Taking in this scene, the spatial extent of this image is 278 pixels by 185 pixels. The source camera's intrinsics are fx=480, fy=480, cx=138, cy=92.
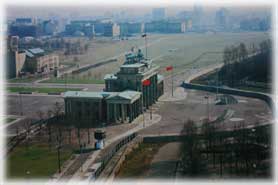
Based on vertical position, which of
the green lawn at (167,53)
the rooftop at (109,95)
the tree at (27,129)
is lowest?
the tree at (27,129)

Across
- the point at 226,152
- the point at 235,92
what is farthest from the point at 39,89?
the point at 226,152

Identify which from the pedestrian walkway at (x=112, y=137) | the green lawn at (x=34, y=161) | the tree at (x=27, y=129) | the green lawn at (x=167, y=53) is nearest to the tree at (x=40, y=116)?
the tree at (x=27, y=129)

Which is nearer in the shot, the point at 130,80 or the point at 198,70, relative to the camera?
the point at 130,80

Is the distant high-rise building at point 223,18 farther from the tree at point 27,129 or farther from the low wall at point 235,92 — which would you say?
the tree at point 27,129

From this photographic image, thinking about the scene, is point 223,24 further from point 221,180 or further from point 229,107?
point 221,180

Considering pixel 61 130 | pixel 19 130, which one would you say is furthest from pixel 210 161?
pixel 19 130

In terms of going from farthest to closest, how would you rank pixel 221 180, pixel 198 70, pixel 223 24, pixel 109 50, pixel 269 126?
pixel 223 24
pixel 109 50
pixel 198 70
pixel 269 126
pixel 221 180

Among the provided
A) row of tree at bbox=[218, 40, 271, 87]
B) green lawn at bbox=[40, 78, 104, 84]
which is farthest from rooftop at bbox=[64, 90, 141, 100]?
green lawn at bbox=[40, 78, 104, 84]

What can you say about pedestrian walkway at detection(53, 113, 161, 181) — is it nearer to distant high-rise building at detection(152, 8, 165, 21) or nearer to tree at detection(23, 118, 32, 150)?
tree at detection(23, 118, 32, 150)

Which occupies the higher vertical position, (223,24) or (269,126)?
(223,24)
